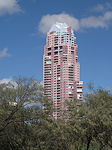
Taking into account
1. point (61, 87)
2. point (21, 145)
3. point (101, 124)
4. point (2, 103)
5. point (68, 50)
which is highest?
point (68, 50)

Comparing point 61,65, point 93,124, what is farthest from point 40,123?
point 61,65

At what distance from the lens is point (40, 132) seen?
2250 centimetres

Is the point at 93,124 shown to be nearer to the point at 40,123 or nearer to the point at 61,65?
the point at 40,123

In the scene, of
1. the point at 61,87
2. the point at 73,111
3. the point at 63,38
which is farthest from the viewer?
the point at 63,38

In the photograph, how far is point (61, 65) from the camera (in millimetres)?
145125

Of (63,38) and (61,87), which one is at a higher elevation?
(63,38)

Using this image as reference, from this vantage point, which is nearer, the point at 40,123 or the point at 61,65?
the point at 40,123

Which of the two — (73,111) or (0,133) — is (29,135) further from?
(73,111)

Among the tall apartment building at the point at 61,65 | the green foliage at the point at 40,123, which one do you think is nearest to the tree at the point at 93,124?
the green foliage at the point at 40,123

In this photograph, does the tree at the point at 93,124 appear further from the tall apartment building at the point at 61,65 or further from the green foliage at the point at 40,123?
the tall apartment building at the point at 61,65

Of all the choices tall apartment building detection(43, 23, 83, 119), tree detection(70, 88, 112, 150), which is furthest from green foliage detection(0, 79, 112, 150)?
tall apartment building detection(43, 23, 83, 119)

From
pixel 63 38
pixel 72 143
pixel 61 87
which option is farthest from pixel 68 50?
pixel 72 143

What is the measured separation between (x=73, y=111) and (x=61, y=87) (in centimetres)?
11811

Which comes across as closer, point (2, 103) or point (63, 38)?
point (2, 103)
